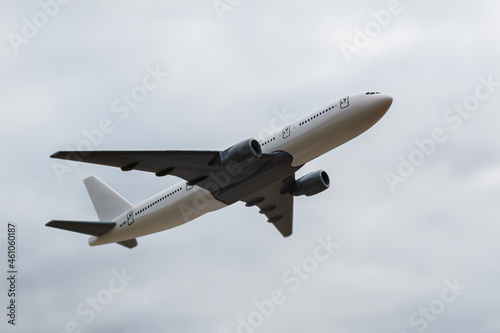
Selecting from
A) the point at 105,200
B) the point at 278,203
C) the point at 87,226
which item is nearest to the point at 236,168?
the point at 278,203

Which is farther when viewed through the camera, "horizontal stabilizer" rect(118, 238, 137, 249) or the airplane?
"horizontal stabilizer" rect(118, 238, 137, 249)

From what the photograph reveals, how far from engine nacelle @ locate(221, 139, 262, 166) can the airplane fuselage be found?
5.60 ft

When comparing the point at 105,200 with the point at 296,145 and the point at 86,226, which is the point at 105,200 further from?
the point at 296,145

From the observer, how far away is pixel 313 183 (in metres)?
40.8

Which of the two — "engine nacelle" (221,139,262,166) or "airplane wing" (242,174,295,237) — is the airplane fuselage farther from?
"airplane wing" (242,174,295,237)

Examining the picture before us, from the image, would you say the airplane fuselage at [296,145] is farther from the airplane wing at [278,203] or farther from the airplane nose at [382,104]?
the airplane wing at [278,203]

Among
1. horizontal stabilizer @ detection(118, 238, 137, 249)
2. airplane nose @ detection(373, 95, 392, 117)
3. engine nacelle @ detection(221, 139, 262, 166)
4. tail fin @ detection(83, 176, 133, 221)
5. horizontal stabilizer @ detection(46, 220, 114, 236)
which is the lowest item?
airplane nose @ detection(373, 95, 392, 117)

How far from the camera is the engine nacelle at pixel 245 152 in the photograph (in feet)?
111

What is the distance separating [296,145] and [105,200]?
59.3 feet

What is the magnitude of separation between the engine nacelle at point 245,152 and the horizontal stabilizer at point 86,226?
12629 millimetres

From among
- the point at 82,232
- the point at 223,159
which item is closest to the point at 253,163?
the point at 223,159

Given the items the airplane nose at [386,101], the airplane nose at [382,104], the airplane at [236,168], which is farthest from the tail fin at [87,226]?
the airplane nose at [386,101]

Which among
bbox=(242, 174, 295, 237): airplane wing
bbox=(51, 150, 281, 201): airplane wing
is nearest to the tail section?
bbox=(51, 150, 281, 201): airplane wing

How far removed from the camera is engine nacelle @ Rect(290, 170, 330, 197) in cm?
4059
